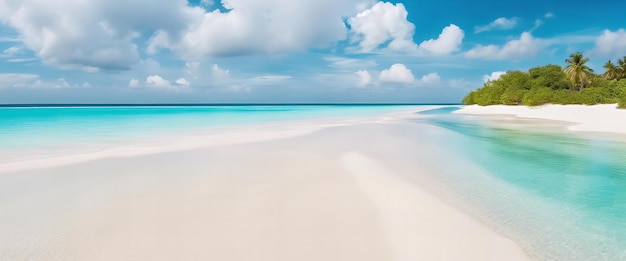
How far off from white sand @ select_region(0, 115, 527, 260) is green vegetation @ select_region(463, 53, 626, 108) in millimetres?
49676

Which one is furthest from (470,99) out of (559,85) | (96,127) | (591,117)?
(96,127)

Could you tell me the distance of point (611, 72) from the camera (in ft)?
194

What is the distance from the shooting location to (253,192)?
5938 millimetres

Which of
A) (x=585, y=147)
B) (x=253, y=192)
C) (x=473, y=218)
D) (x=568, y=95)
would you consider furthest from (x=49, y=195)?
(x=568, y=95)

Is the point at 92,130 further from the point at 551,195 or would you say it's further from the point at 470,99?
the point at 470,99

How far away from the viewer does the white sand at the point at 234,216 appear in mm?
3756

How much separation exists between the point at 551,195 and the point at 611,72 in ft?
236

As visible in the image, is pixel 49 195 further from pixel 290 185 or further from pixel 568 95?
pixel 568 95

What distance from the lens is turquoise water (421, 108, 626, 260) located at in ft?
13.1

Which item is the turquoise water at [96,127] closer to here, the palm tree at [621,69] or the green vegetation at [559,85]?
the green vegetation at [559,85]

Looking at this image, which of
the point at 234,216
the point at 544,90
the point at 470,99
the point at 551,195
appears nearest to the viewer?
the point at 234,216

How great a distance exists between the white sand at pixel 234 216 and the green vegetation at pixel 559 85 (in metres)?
49.7

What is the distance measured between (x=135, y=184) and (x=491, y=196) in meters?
6.33

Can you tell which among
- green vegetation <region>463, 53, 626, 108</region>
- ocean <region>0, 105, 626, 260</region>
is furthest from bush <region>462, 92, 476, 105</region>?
ocean <region>0, 105, 626, 260</region>
